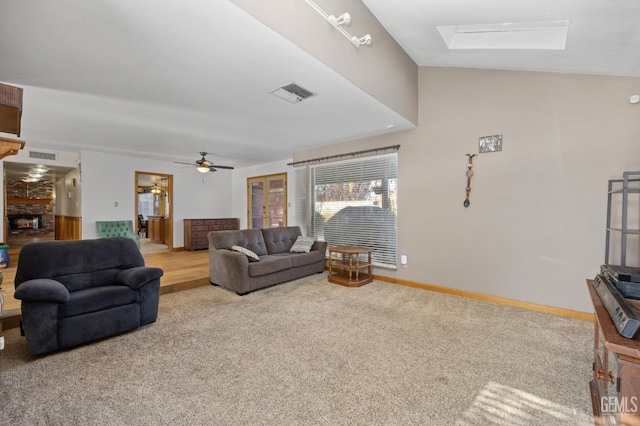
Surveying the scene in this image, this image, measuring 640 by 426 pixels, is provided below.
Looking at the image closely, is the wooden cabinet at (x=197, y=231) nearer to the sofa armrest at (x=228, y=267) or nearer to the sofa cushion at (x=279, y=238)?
the sofa cushion at (x=279, y=238)

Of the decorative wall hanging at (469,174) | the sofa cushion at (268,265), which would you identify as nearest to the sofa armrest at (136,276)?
the sofa cushion at (268,265)

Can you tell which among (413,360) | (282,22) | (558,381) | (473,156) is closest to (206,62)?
(282,22)

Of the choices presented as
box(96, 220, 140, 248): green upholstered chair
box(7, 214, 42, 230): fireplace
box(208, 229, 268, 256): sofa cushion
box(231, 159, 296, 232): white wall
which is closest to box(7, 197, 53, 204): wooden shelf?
box(7, 214, 42, 230): fireplace

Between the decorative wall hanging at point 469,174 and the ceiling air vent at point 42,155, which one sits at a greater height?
the ceiling air vent at point 42,155

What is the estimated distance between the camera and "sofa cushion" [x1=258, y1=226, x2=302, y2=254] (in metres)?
5.01

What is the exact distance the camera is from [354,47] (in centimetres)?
277

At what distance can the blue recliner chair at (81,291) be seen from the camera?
2205mm

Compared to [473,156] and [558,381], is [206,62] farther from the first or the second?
[558,381]

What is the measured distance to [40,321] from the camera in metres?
2.20

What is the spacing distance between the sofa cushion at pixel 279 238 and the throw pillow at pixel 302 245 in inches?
6.9

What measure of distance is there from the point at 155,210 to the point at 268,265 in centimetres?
939

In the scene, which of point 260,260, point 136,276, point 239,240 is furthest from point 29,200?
point 136,276

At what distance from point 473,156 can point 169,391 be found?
409 cm

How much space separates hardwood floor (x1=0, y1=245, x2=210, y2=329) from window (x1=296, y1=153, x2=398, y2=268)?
2290 millimetres
